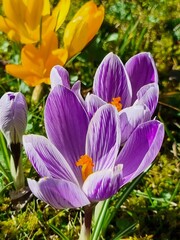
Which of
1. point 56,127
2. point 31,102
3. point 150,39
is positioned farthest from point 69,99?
point 150,39

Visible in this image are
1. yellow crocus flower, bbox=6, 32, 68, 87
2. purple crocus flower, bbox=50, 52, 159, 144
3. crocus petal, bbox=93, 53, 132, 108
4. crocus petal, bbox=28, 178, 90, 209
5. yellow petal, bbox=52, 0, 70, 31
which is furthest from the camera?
yellow petal, bbox=52, 0, 70, 31

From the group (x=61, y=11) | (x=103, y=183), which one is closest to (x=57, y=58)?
(x=61, y=11)

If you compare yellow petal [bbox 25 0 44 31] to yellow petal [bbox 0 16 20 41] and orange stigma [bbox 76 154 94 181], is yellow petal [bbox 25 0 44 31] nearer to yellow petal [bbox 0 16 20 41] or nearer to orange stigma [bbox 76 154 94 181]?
yellow petal [bbox 0 16 20 41]

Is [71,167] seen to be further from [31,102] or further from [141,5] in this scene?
[141,5]

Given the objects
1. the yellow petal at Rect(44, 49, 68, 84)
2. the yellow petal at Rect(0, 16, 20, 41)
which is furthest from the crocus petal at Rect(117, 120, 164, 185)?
the yellow petal at Rect(0, 16, 20, 41)

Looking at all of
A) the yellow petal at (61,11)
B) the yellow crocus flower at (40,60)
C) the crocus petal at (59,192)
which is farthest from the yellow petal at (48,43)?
the crocus petal at (59,192)

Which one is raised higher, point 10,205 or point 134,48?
point 134,48

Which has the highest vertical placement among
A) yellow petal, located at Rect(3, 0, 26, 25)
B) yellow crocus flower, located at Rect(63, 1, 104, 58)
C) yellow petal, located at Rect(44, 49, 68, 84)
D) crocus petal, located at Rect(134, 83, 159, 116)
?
yellow petal, located at Rect(3, 0, 26, 25)
